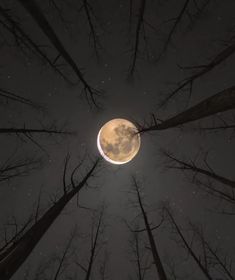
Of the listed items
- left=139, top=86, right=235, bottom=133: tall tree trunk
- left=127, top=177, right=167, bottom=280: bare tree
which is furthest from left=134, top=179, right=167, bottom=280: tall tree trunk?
left=139, top=86, right=235, bottom=133: tall tree trunk

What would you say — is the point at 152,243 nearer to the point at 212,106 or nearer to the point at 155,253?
the point at 155,253

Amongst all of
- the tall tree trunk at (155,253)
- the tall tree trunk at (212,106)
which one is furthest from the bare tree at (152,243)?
the tall tree trunk at (212,106)

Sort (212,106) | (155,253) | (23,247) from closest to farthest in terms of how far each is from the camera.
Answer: (23,247) → (212,106) → (155,253)

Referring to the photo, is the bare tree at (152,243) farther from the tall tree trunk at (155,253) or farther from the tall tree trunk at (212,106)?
the tall tree trunk at (212,106)

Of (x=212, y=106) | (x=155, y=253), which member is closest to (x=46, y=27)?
(x=212, y=106)

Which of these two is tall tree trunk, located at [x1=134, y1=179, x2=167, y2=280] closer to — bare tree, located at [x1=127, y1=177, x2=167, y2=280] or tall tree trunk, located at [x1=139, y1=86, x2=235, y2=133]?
bare tree, located at [x1=127, y1=177, x2=167, y2=280]

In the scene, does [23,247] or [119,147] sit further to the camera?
[119,147]

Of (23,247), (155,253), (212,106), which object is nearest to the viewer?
(23,247)

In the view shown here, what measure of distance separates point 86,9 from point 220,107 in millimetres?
4837

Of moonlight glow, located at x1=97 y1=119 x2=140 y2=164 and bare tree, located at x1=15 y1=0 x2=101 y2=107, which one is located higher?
bare tree, located at x1=15 y1=0 x2=101 y2=107

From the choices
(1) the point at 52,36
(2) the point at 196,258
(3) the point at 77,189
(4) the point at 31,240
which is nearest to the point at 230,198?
(2) the point at 196,258

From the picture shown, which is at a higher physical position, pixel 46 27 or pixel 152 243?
pixel 46 27

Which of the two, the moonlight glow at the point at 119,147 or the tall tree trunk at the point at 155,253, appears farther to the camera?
the moonlight glow at the point at 119,147

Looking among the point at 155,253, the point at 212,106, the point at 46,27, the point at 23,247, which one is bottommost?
the point at 155,253
